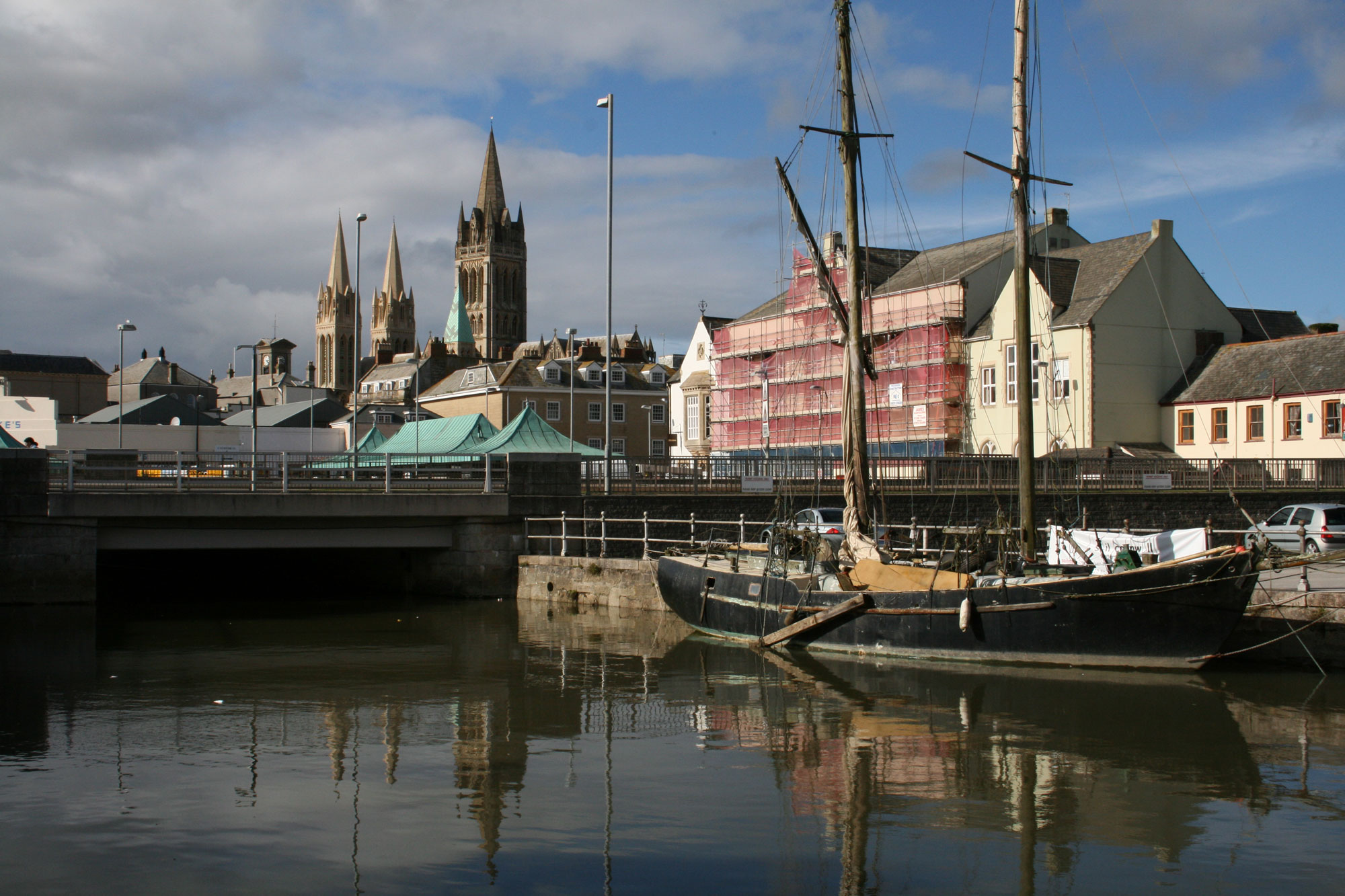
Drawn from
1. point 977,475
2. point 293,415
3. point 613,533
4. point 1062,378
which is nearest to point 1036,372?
point 1062,378

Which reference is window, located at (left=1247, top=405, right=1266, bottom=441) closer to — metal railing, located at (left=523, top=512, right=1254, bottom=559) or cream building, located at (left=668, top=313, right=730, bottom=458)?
metal railing, located at (left=523, top=512, right=1254, bottom=559)

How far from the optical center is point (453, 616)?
91.2 ft

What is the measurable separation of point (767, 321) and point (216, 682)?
49260mm

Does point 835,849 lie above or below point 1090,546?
below

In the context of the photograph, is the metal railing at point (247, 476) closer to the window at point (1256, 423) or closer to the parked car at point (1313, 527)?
the parked car at point (1313, 527)

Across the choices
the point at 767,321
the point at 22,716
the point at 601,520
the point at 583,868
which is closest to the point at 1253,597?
the point at 583,868

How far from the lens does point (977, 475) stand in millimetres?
38719

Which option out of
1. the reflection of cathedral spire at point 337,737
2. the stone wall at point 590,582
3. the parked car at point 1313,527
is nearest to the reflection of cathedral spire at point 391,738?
the reflection of cathedral spire at point 337,737

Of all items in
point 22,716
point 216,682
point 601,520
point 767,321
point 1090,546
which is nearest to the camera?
point 22,716

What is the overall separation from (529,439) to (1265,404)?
2766cm

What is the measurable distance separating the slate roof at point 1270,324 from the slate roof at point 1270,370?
308 centimetres

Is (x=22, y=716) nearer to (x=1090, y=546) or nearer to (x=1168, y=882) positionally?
(x=1168, y=882)

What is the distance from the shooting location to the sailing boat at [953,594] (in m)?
17.3

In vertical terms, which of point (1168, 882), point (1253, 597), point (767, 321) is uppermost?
point (767, 321)
